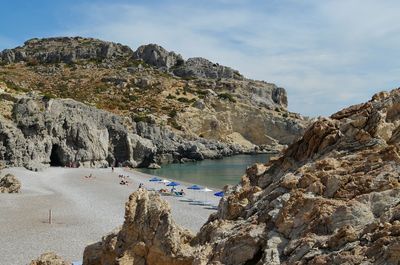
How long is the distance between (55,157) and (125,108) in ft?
117

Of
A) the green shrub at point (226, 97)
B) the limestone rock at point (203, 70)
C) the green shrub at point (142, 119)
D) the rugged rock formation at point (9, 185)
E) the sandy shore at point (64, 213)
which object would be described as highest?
the limestone rock at point (203, 70)

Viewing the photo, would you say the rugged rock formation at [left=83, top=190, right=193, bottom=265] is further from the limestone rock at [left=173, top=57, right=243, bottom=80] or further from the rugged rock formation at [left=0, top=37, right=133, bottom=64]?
the rugged rock formation at [left=0, top=37, right=133, bottom=64]

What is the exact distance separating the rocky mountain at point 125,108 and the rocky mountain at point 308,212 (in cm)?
5295

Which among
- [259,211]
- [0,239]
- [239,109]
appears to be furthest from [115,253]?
[239,109]

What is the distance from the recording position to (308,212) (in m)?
6.91

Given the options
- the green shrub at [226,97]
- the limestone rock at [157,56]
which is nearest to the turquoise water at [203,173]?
the green shrub at [226,97]

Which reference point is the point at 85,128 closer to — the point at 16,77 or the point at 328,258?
the point at 16,77

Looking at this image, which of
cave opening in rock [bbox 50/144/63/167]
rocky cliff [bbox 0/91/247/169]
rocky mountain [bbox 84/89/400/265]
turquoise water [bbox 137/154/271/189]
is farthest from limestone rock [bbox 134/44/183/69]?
rocky mountain [bbox 84/89/400/265]

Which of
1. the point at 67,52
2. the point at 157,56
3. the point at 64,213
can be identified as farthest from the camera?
the point at 157,56

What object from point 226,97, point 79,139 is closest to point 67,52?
point 226,97

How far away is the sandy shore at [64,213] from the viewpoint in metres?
21.6

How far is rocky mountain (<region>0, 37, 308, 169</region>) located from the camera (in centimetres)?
6744

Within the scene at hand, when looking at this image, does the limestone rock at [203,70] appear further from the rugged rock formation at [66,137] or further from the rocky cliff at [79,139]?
the rugged rock formation at [66,137]

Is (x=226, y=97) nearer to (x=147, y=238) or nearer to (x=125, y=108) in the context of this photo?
(x=125, y=108)
